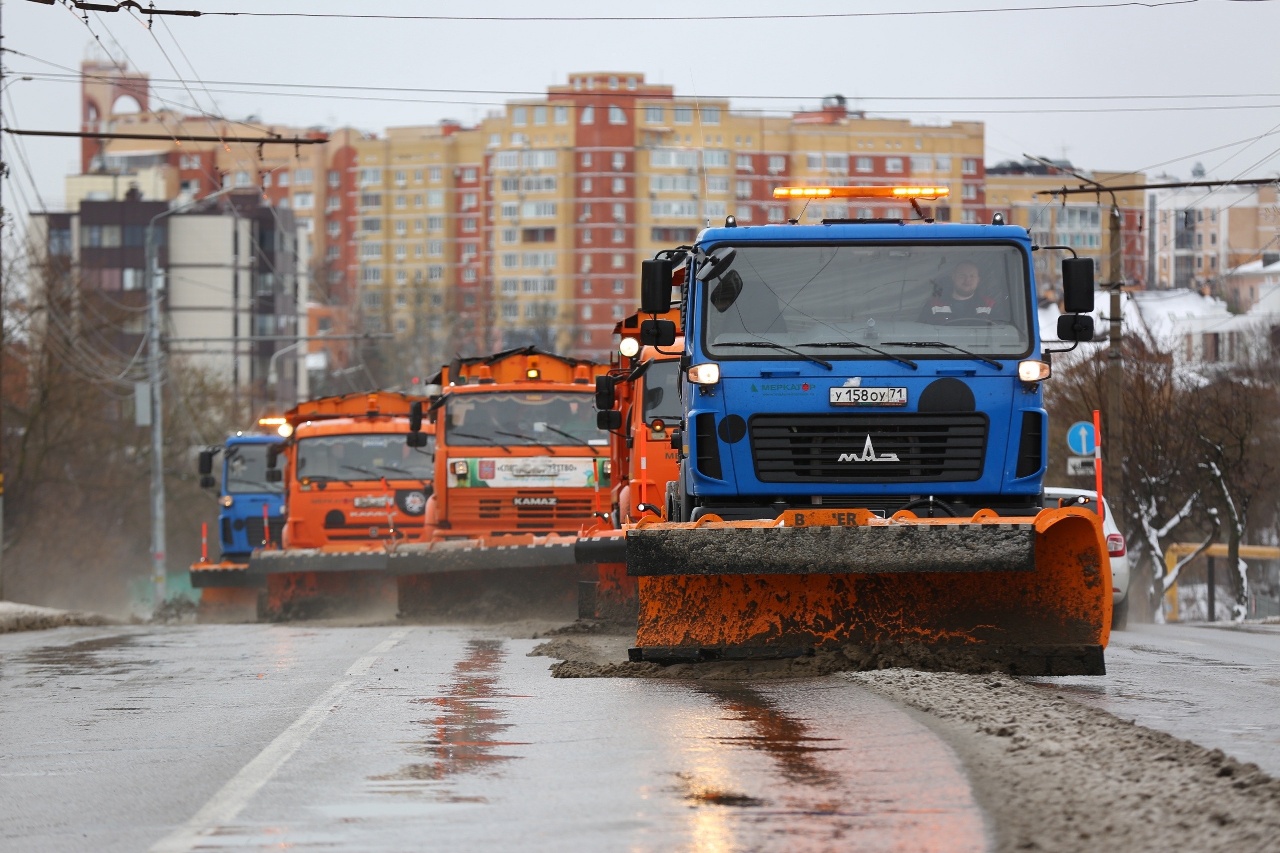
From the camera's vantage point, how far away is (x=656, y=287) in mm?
12672

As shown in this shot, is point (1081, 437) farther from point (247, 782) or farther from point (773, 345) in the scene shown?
point (247, 782)

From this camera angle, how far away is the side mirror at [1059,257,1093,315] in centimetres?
1266

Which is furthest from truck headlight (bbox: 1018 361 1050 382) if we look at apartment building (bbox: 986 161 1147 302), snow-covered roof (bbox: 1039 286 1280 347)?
apartment building (bbox: 986 161 1147 302)

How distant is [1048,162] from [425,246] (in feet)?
441

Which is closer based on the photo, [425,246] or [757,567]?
[757,567]

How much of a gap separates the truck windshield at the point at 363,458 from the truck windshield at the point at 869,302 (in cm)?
1547

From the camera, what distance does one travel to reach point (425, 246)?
533 ft

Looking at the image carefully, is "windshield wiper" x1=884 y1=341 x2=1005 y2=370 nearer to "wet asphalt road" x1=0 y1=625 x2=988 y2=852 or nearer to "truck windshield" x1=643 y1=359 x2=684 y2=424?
"wet asphalt road" x1=0 y1=625 x2=988 y2=852

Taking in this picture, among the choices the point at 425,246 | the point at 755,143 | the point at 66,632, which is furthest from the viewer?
the point at 425,246

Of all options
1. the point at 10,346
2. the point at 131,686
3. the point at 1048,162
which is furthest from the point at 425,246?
the point at 131,686

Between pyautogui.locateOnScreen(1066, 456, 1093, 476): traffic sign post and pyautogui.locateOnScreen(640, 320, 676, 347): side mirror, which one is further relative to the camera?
pyautogui.locateOnScreen(1066, 456, 1093, 476): traffic sign post

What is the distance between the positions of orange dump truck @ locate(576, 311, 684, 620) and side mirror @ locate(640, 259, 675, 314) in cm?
452

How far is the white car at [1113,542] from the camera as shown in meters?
20.0

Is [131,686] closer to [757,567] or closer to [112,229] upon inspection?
[757,567]
